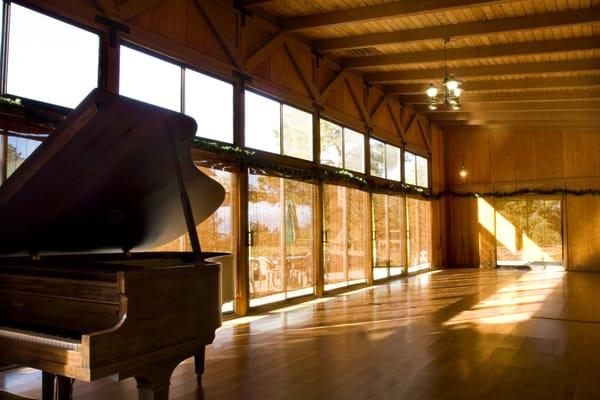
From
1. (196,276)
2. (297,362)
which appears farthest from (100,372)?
(297,362)

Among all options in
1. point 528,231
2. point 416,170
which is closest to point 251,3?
point 416,170

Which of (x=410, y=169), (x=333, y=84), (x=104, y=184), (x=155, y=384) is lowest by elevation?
(x=155, y=384)

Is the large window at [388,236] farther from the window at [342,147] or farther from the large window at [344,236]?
the window at [342,147]

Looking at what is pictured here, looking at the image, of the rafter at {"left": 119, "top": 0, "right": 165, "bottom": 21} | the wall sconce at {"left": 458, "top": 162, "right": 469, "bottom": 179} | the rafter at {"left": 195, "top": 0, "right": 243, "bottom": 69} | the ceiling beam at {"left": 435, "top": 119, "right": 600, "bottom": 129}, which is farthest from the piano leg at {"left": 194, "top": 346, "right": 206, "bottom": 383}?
the wall sconce at {"left": 458, "top": 162, "right": 469, "bottom": 179}

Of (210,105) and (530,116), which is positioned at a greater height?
(530,116)

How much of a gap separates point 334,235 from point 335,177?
113cm

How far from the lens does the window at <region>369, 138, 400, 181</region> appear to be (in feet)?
37.5

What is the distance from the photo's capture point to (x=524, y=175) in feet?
47.0

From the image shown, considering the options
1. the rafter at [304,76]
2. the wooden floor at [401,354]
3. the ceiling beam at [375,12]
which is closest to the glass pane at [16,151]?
the wooden floor at [401,354]

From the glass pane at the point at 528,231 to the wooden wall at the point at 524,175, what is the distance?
0.28 metres

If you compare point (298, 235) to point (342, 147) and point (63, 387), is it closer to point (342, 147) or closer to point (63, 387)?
point (342, 147)

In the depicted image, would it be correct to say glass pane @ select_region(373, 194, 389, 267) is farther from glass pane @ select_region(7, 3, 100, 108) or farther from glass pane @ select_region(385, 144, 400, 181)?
glass pane @ select_region(7, 3, 100, 108)

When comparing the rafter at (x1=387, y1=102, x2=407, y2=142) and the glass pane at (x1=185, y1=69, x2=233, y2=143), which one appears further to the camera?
the rafter at (x1=387, y1=102, x2=407, y2=142)

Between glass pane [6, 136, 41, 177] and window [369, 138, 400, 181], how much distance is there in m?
8.01
